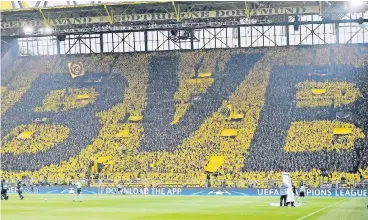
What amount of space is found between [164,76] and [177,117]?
313 inches

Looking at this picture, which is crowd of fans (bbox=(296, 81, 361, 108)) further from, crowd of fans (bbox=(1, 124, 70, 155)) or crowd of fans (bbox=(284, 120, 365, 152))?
crowd of fans (bbox=(1, 124, 70, 155))

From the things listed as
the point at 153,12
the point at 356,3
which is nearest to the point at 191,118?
the point at 153,12

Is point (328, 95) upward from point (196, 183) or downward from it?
upward

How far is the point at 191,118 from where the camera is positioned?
237 ft

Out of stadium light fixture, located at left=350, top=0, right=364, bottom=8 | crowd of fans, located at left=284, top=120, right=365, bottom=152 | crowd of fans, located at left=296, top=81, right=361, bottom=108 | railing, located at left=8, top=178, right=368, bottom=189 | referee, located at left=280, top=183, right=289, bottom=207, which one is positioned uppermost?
stadium light fixture, located at left=350, top=0, right=364, bottom=8

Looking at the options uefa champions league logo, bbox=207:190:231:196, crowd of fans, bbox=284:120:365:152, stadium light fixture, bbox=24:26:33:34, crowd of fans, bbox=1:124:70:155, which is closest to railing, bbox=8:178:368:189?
uefa champions league logo, bbox=207:190:231:196

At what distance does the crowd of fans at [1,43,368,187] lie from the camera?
206 ft

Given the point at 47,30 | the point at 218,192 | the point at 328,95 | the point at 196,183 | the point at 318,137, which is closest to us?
the point at 218,192

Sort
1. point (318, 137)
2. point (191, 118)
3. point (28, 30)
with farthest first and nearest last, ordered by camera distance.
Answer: point (28, 30)
point (191, 118)
point (318, 137)

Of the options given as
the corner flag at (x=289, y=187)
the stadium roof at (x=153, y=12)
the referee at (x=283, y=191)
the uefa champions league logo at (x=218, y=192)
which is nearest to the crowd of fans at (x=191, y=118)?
the uefa champions league logo at (x=218, y=192)

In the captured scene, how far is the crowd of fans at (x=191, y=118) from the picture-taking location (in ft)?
206

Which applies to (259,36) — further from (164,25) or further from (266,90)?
(164,25)

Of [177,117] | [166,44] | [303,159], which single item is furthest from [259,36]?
[303,159]

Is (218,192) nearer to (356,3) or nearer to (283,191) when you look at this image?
(283,191)
